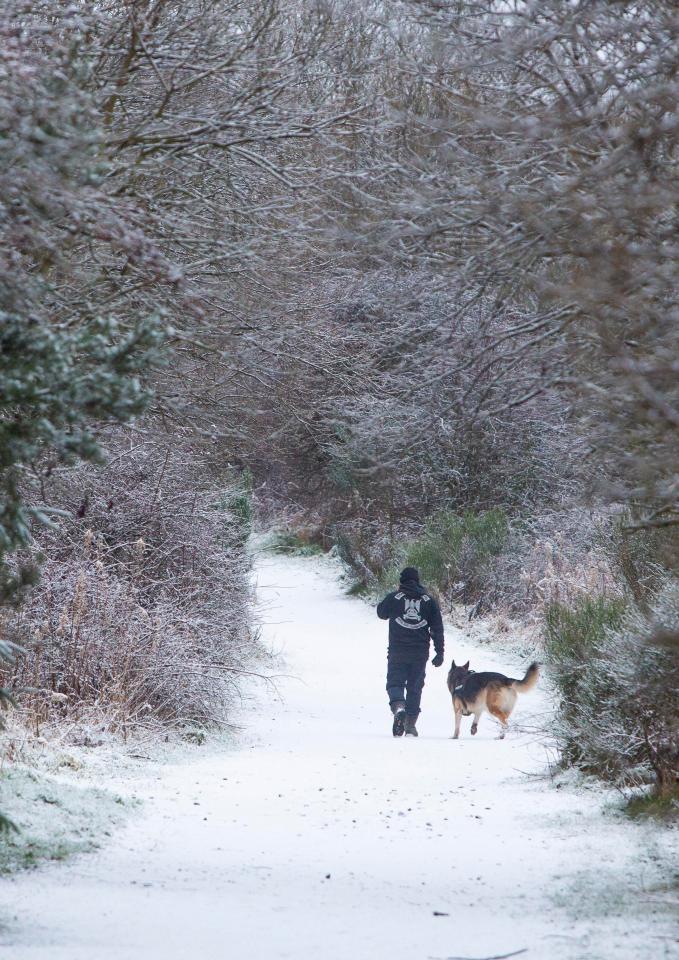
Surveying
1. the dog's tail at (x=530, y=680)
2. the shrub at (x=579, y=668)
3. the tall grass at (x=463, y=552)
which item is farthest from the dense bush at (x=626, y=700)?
the tall grass at (x=463, y=552)

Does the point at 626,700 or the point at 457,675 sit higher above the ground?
the point at 626,700

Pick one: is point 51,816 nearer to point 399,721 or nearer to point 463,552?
→ point 399,721

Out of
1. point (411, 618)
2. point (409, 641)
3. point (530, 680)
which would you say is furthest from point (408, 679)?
point (530, 680)

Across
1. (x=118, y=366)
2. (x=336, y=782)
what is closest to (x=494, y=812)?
(x=336, y=782)

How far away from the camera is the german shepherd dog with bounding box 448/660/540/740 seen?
12.2 m

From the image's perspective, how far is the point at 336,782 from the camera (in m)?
9.44

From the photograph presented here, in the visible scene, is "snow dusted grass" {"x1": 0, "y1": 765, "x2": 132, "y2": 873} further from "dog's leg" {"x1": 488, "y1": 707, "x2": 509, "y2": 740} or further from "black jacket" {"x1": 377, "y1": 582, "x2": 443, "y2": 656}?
"black jacket" {"x1": 377, "y1": 582, "x2": 443, "y2": 656}

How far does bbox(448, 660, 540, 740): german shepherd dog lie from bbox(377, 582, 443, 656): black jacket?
0.72 m

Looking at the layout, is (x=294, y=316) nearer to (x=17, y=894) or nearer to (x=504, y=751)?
(x=504, y=751)

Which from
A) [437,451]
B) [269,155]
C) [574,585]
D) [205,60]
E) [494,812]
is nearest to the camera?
[494,812]

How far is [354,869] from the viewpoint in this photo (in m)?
6.62

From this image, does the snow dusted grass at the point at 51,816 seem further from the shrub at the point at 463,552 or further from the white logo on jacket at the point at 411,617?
the shrub at the point at 463,552

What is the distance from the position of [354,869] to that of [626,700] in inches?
80.5

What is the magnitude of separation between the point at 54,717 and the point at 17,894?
→ 13.8 feet
